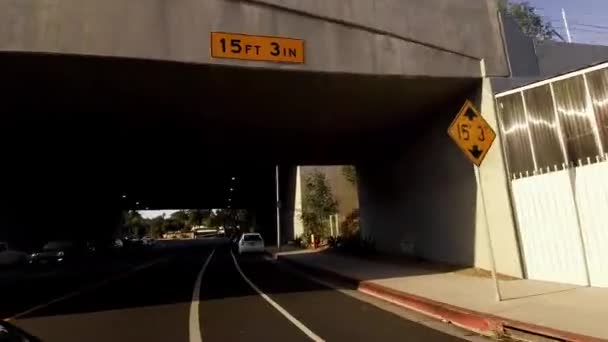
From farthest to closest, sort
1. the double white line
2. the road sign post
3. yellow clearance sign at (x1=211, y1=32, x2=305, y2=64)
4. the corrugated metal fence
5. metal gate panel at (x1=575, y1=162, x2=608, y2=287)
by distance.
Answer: yellow clearance sign at (x1=211, y1=32, x2=305, y2=64) < the corrugated metal fence < metal gate panel at (x1=575, y1=162, x2=608, y2=287) < the road sign post < the double white line

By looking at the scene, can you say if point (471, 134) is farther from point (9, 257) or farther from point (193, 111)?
point (9, 257)

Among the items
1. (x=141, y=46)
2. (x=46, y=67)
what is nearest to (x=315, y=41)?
(x=141, y=46)

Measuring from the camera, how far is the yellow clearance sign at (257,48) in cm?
1105

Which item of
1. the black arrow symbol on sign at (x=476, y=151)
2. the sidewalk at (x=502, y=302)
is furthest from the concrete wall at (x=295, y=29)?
the sidewalk at (x=502, y=302)

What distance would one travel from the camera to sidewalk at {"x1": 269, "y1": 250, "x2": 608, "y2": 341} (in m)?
6.86

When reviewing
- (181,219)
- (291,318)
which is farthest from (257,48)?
(181,219)

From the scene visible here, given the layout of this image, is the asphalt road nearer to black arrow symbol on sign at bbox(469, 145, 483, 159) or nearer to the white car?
black arrow symbol on sign at bbox(469, 145, 483, 159)

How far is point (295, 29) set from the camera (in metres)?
11.8

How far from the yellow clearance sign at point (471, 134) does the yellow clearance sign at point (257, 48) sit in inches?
160

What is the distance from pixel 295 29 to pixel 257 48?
1080mm

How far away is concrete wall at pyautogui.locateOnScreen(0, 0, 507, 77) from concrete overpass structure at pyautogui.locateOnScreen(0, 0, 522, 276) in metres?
0.03

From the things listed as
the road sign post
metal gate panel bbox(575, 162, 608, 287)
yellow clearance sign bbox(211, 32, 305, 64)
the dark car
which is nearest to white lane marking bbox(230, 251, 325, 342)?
the road sign post

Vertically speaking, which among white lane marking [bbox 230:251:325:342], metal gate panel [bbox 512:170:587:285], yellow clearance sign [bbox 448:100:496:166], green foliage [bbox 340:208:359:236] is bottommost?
white lane marking [bbox 230:251:325:342]

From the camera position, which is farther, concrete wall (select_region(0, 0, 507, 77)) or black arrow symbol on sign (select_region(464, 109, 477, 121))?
concrete wall (select_region(0, 0, 507, 77))
